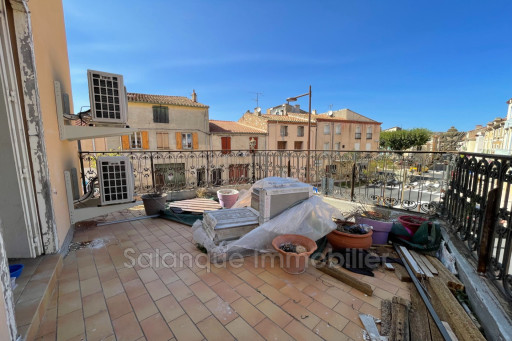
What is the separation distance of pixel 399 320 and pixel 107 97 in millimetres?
3838

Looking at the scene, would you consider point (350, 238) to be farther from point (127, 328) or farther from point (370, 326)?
point (127, 328)

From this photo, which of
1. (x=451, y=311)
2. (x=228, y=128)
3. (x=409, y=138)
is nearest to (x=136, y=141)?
(x=228, y=128)

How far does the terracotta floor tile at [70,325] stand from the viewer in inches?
54.2

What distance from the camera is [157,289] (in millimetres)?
1842

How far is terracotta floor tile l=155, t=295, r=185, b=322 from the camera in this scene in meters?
1.55

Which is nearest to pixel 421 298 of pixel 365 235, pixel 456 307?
pixel 456 307

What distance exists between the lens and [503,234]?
5.08 ft

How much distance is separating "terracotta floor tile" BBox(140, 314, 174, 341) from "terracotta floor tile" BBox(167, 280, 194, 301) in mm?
225

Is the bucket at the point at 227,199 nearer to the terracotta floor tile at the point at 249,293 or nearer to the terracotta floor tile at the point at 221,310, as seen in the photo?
the terracotta floor tile at the point at 249,293

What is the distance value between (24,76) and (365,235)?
3694 mm

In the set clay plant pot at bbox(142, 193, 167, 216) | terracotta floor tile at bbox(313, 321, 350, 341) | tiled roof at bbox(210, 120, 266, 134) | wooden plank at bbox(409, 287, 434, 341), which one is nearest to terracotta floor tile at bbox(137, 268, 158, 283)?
terracotta floor tile at bbox(313, 321, 350, 341)

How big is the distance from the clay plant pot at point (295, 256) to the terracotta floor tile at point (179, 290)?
0.92 m

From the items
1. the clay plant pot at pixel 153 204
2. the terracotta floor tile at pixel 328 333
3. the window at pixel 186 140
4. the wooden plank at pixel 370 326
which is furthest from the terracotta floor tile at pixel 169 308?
the window at pixel 186 140

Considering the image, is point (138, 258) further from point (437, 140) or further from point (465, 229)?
point (437, 140)
